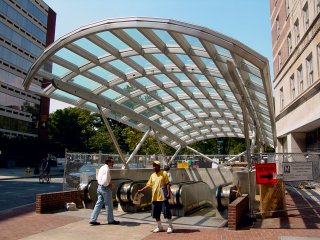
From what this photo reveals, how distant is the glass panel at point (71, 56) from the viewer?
11.9 meters

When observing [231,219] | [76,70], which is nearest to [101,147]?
[76,70]

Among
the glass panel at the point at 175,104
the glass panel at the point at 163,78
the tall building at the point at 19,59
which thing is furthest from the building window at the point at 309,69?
the tall building at the point at 19,59

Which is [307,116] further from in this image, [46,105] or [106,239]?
[46,105]

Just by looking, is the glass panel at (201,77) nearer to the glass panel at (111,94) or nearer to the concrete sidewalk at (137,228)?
the glass panel at (111,94)

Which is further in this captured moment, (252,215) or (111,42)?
(111,42)

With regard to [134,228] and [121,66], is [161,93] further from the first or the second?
[134,228]

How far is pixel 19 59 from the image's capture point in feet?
183

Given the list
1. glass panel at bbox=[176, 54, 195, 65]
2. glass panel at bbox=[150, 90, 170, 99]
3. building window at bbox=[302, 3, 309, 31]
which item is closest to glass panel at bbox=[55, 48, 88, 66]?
glass panel at bbox=[176, 54, 195, 65]

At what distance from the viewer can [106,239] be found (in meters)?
8.06

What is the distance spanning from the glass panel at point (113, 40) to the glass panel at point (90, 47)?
0.53m

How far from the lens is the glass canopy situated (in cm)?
979

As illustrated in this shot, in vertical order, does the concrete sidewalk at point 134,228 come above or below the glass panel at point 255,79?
below

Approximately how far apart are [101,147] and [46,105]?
12.7 metres

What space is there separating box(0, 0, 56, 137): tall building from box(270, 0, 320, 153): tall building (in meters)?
32.1
